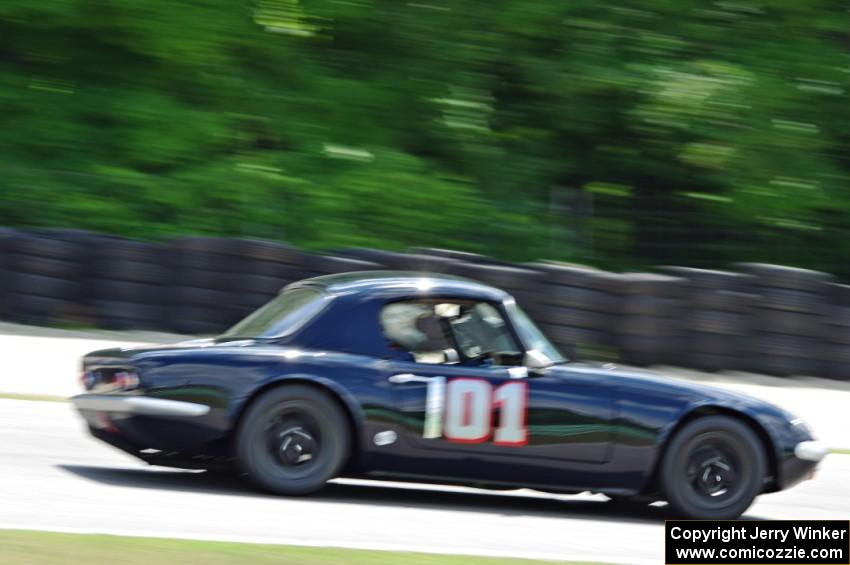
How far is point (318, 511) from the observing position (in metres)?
6.64

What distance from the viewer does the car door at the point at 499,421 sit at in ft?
22.7

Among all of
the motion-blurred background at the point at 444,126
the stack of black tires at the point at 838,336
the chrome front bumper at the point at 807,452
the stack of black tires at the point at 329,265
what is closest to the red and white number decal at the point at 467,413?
the chrome front bumper at the point at 807,452

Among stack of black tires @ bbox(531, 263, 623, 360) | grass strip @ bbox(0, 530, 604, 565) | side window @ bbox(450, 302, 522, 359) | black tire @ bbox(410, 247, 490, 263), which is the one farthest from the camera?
black tire @ bbox(410, 247, 490, 263)

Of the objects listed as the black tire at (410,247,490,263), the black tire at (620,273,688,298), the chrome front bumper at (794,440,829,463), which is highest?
the black tire at (410,247,490,263)

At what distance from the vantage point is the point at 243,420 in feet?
22.3

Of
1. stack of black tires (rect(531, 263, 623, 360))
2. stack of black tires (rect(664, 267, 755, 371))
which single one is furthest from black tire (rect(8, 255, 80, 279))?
stack of black tires (rect(664, 267, 755, 371))

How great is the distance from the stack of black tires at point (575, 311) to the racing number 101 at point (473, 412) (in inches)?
230

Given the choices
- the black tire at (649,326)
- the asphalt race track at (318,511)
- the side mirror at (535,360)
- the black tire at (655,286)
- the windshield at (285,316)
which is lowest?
the asphalt race track at (318,511)

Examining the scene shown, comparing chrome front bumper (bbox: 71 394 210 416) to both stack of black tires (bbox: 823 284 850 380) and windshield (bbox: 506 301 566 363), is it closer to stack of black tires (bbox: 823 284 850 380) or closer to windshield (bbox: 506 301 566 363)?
windshield (bbox: 506 301 566 363)

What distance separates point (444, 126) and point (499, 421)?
1045 cm

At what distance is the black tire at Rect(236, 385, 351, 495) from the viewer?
684 centimetres

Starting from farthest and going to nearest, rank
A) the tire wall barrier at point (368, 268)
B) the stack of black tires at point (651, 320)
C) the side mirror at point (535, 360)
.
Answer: the stack of black tires at point (651, 320) < the tire wall barrier at point (368, 268) < the side mirror at point (535, 360)

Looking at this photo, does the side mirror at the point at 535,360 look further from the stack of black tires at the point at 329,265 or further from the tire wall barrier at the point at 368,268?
the stack of black tires at the point at 329,265

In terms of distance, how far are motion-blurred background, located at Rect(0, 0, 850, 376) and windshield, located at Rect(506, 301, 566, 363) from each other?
26.2ft
